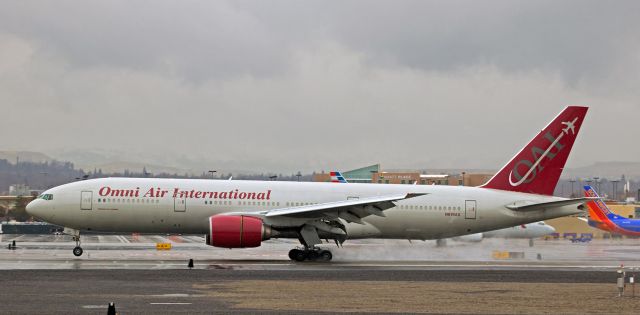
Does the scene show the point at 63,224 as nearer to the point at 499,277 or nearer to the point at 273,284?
the point at 273,284

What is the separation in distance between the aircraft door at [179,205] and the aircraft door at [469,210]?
13899 mm

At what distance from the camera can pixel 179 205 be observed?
4003cm

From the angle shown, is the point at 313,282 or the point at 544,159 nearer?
the point at 313,282

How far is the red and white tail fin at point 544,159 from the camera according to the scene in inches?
1692

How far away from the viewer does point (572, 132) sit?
43031mm

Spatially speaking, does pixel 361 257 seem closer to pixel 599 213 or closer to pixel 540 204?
pixel 540 204

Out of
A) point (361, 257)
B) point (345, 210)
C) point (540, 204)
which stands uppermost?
point (540, 204)

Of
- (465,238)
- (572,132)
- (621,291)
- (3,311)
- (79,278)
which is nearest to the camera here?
(3,311)

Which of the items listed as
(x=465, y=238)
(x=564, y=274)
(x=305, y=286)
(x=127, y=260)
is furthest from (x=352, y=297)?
(x=465, y=238)

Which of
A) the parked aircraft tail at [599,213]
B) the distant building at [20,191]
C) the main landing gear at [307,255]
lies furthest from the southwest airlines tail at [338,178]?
the distant building at [20,191]

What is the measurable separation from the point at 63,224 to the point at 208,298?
1843cm

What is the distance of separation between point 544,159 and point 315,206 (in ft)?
40.9

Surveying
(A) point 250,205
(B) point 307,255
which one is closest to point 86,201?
(A) point 250,205

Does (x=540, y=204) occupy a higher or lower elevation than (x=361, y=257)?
higher
